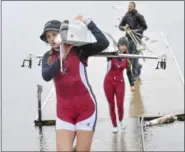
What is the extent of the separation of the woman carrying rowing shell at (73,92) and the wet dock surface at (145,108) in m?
3.52

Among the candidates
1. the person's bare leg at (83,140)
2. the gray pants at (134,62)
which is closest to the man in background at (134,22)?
the gray pants at (134,62)

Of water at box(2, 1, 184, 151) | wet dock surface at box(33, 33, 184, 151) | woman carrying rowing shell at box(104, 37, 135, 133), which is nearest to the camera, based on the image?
wet dock surface at box(33, 33, 184, 151)

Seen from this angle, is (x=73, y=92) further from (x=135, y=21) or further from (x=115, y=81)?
(x=135, y=21)

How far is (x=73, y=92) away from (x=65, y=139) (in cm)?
49

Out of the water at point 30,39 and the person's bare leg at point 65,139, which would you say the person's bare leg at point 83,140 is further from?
the water at point 30,39

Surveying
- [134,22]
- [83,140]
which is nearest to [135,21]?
[134,22]

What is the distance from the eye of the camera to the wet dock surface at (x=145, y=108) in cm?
1137

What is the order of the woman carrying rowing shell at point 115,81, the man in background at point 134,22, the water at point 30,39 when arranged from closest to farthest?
the woman carrying rowing shell at point 115,81
the water at point 30,39
the man in background at point 134,22

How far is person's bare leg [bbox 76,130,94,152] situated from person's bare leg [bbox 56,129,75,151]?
2.6 inches

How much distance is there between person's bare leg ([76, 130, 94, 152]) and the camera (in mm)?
7383

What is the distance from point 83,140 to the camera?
7.39 metres

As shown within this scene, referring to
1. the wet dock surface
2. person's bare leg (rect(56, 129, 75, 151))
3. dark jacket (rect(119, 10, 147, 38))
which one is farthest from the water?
person's bare leg (rect(56, 129, 75, 151))

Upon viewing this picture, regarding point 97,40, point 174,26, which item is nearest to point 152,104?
point 97,40

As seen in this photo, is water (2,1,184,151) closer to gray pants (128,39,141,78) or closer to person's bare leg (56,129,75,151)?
gray pants (128,39,141,78)
